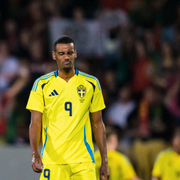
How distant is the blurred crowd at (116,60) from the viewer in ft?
25.2

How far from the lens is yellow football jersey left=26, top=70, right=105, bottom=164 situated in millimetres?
4371

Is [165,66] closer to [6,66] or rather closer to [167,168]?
[167,168]

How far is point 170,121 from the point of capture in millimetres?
7941

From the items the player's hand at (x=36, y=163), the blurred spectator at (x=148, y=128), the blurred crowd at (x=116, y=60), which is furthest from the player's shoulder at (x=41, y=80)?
the blurred spectator at (x=148, y=128)

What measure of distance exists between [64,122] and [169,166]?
9.30ft

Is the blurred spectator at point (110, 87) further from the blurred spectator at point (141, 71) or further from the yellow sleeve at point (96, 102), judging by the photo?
the yellow sleeve at point (96, 102)

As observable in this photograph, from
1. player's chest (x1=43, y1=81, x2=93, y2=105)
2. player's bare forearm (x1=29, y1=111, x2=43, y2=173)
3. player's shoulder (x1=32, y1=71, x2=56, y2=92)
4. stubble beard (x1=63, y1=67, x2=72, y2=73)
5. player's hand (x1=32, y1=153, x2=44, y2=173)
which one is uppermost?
stubble beard (x1=63, y1=67, x2=72, y2=73)

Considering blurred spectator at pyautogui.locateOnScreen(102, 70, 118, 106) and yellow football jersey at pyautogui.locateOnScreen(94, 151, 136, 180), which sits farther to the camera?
blurred spectator at pyautogui.locateOnScreen(102, 70, 118, 106)

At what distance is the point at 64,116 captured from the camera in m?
4.39

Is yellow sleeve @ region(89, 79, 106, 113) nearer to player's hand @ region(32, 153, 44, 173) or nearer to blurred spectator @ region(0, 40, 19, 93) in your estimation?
player's hand @ region(32, 153, 44, 173)

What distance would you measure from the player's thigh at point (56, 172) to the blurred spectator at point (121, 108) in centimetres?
402

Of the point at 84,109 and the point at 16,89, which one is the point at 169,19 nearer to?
the point at 16,89

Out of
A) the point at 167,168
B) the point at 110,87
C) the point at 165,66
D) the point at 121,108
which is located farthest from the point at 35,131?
the point at 165,66

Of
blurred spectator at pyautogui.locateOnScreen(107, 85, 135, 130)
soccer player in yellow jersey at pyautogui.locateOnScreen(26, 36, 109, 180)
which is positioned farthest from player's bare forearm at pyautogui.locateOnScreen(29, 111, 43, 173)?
blurred spectator at pyautogui.locateOnScreen(107, 85, 135, 130)
